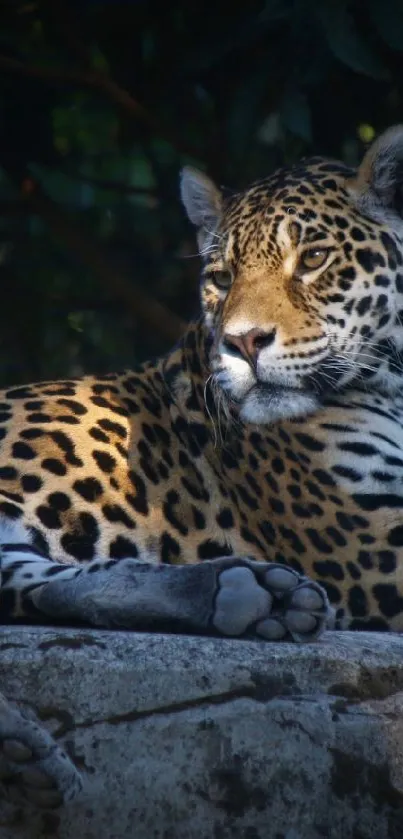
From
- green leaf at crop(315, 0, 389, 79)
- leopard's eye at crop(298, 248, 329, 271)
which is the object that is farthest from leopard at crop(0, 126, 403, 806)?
green leaf at crop(315, 0, 389, 79)

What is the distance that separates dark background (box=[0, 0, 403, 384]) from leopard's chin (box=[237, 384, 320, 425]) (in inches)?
72.7

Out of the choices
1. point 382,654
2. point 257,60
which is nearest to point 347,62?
point 257,60

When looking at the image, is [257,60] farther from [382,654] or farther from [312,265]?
[382,654]

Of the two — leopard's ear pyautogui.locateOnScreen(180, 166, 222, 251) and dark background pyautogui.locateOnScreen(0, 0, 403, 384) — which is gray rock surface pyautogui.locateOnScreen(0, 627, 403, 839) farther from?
dark background pyautogui.locateOnScreen(0, 0, 403, 384)

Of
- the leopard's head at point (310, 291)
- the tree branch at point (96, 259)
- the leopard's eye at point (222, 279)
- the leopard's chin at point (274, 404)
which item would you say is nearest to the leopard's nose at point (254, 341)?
the leopard's head at point (310, 291)

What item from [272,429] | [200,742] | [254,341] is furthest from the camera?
[272,429]

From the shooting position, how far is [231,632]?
16.0 feet

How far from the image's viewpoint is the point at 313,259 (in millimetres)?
6434

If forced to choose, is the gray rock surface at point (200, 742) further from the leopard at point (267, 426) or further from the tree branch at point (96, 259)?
the tree branch at point (96, 259)

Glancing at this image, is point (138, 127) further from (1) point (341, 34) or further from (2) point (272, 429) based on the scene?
(2) point (272, 429)

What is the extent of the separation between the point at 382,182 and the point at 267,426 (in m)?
1.05

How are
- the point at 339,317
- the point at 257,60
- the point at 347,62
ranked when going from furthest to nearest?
the point at 257,60, the point at 347,62, the point at 339,317

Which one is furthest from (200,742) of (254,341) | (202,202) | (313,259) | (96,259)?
(96,259)

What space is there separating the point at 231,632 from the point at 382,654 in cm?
44
